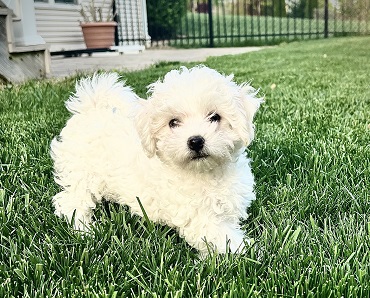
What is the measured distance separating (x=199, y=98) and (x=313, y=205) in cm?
78

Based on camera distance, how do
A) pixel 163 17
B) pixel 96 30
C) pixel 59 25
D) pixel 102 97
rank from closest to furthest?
1. pixel 102 97
2. pixel 59 25
3. pixel 96 30
4. pixel 163 17

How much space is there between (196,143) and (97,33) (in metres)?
12.9

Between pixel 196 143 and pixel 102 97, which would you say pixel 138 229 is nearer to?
pixel 196 143

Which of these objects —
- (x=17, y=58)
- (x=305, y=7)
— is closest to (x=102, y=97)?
(x=17, y=58)

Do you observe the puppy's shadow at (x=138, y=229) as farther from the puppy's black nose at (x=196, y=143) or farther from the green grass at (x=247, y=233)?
the puppy's black nose at (x=196, y=143)

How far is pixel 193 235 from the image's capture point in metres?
2.14

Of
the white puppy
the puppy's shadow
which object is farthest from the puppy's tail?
the puppy's shadow

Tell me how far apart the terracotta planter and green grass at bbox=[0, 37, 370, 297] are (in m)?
10.6

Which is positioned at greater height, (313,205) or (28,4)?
(28,4)

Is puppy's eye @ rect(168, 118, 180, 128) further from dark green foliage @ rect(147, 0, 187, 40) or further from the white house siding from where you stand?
dark green foliage @ rect(147, 0, 187, 40)

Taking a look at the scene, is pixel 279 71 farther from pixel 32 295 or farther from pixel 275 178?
pixel 32 295

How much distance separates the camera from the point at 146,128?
2.23 m

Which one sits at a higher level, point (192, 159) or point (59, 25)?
point (59, 25)

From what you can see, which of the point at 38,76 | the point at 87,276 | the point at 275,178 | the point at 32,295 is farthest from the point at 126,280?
the point at 38,76
